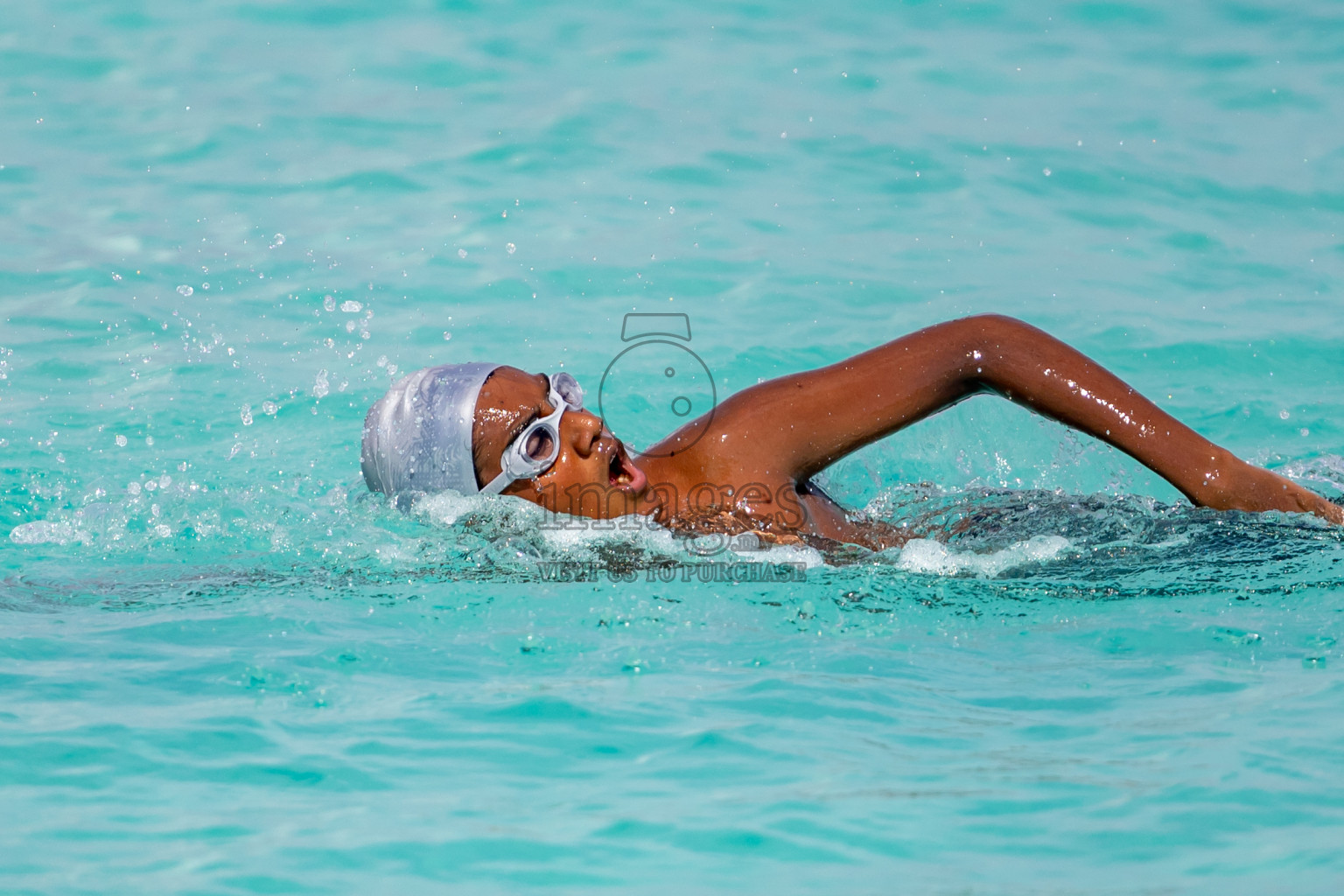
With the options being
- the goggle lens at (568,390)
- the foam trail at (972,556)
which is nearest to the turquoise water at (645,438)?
the foam trail at (972,556)

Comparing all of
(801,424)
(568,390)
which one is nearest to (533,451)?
(568,390)

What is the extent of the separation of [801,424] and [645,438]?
278 centimetres

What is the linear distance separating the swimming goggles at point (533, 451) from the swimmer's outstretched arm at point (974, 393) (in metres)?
0.50

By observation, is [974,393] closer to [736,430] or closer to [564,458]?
[736,430]

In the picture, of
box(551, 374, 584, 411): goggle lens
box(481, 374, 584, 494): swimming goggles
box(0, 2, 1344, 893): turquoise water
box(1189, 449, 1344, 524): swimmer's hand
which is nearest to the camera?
box(0, 2, 1344, 893): turquoise water

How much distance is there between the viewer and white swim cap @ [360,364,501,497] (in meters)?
3.97

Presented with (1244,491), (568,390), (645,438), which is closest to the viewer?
(1244,491)

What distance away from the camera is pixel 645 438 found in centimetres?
671

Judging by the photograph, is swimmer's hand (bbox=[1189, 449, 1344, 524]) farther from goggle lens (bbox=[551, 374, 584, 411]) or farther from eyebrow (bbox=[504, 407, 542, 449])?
eyebrow (bbox=[504, 407, 542, 449])

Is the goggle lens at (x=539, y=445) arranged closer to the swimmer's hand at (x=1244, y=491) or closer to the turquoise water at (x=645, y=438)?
the turquoise water at (x=645, y=438)

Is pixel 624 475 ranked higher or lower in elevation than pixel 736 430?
lower

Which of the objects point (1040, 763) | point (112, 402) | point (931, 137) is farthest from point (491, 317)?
point (1040, 763)

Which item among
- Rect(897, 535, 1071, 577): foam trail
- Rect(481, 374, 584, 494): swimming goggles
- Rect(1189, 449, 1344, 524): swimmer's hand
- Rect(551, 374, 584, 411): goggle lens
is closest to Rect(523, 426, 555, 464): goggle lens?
Rect(481, 374, 584, 494): swimming goggles

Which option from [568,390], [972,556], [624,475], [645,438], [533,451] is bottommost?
[972,556]
